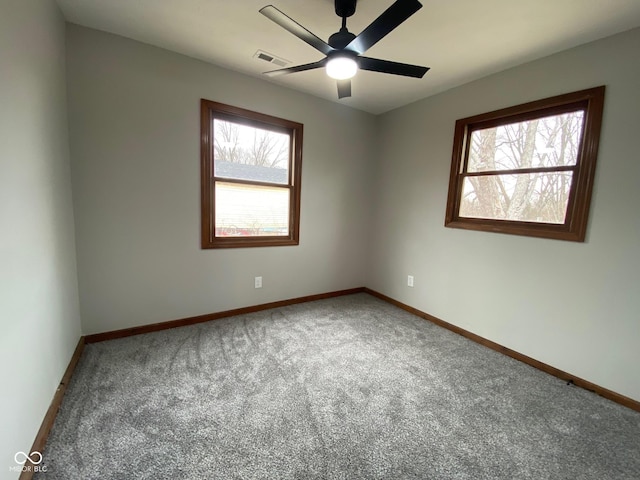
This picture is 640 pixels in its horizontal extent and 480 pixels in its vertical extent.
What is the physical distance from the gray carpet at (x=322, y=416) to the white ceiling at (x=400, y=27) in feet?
8.44

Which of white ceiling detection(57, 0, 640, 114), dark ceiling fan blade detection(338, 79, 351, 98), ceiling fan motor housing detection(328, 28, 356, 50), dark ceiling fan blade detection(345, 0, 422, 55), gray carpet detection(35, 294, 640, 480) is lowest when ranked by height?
gray carpet detection(35, 294, 640, 480)

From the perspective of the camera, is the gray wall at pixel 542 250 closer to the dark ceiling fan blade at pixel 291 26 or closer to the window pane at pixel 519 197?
the window pane at pixel 519 197

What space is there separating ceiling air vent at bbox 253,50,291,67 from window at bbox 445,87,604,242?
6.16 feet

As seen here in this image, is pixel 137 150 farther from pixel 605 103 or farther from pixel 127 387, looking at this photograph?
pixel 605 103

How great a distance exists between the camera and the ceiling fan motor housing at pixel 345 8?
1.64 m

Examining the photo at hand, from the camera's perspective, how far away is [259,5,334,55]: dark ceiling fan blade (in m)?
1.37

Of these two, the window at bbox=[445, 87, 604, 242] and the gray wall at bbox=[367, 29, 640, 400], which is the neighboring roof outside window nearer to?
the gray wall at bbox=[367, 29, 640, 400]

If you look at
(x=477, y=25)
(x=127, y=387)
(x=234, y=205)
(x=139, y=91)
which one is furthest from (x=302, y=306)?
(x=477, y=25)

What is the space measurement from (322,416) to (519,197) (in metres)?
2.47

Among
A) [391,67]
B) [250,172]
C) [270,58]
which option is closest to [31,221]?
[250,172]

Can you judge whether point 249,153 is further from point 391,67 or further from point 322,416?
point 322,416

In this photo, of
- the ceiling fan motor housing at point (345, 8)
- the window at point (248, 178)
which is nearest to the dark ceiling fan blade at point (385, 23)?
the ceiling fan motor housing at point (345, 8)

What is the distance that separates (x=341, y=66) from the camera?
175 cm

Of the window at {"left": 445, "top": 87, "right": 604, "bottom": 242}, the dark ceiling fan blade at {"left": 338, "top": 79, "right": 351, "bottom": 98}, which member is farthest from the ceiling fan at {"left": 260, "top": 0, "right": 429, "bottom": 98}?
the window at {"left": 445, "top": 87, "right": 604, "bottom": 242}
